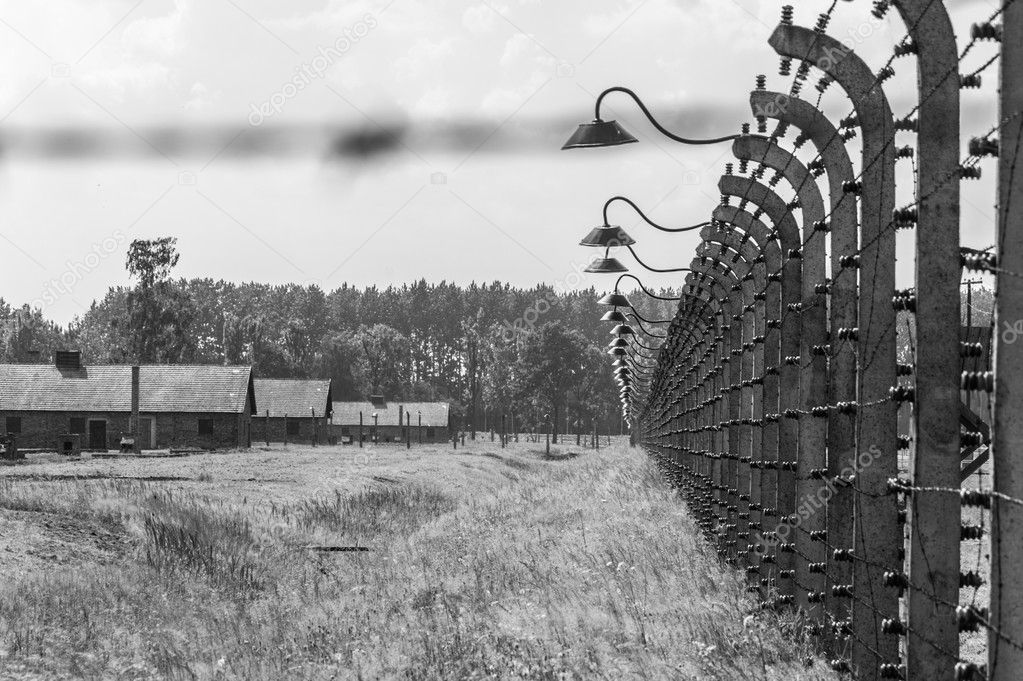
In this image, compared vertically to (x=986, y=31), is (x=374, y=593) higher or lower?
lower

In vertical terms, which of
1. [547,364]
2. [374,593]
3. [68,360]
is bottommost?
[374,593]

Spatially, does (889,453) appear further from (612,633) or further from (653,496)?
(653,496)

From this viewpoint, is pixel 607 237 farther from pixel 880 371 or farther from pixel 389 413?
pixel 389 413

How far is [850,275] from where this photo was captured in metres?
5.75

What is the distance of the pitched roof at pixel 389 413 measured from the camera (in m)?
88.4

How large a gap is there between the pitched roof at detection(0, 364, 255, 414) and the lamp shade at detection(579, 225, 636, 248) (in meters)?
48.9

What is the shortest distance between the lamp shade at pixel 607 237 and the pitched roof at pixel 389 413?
248 feet

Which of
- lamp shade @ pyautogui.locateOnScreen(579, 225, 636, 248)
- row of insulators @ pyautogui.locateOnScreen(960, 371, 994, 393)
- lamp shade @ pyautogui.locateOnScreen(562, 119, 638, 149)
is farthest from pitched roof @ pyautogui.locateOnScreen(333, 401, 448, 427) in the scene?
row of insulators @ pyautogui.locateOnScreen(960, 371, 994, 393)

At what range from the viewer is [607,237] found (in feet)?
→ 42.2

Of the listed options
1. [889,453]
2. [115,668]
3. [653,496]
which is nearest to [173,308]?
[653,496]

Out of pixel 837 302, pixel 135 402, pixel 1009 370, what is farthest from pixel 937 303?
pixel 135 402

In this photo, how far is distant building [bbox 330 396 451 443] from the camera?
8781 centimetres

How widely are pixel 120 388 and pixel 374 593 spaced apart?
1991 inches

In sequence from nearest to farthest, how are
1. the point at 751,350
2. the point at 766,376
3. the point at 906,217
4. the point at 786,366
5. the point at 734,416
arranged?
the point at 906,217, the point at 786,366, the point at 766,376, the point at 751,350, the point at 734,416
